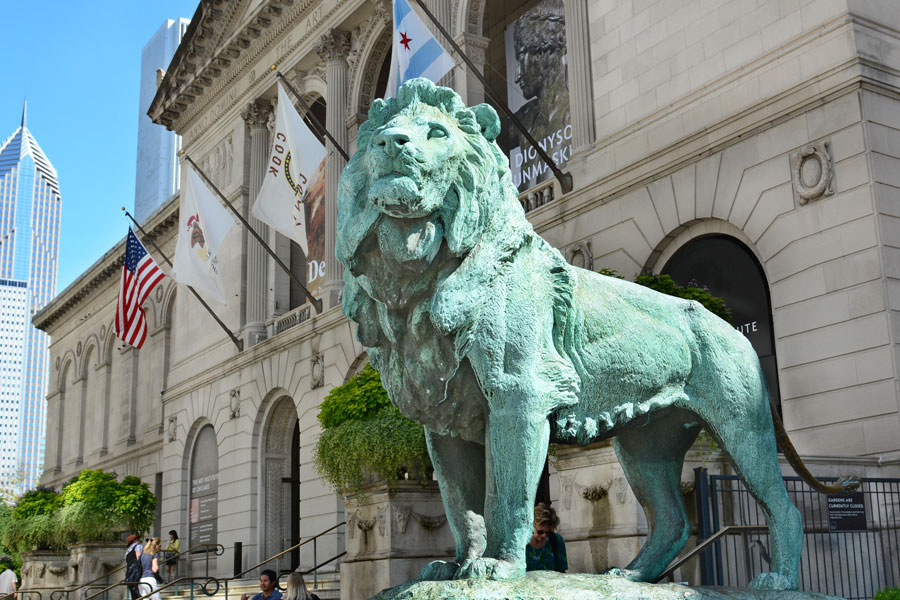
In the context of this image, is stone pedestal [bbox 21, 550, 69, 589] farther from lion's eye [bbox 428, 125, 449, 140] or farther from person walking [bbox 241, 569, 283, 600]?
lion's eye [bbox 428, 125, 449, 140]

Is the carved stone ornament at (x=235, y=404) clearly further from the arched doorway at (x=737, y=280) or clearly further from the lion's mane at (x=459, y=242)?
the lion's mane at (x=459, y=242)

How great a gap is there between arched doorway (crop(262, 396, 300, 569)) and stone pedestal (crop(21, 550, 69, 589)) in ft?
24.3

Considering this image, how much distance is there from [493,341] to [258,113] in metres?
31.1

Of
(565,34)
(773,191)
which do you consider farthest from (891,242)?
(565,34)

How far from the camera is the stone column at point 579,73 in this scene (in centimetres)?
1948

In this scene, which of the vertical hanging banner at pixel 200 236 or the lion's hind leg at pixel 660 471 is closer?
the lion's hind leg at pixel 660 471

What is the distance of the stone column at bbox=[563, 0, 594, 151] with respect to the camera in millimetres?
19484

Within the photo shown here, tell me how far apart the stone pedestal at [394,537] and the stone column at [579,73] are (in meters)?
8.09

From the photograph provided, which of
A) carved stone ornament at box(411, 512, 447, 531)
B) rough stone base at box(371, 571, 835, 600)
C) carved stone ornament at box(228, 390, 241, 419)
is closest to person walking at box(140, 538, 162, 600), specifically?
carved stone ornament at box(411, 512, 447, 531)

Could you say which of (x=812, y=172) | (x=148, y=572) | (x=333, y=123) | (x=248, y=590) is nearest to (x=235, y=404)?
(x=248, y=590)

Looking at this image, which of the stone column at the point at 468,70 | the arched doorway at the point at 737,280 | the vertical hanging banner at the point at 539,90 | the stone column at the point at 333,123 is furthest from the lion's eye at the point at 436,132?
the stone column at the point at 333,123

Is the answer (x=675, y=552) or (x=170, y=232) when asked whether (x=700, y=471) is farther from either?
(x=170, y=232)

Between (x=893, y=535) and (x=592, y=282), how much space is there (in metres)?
9.35

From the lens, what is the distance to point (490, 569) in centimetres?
342
